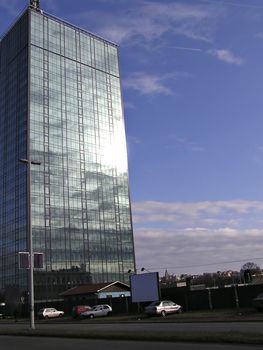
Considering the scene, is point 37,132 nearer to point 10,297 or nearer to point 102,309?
point 10,297

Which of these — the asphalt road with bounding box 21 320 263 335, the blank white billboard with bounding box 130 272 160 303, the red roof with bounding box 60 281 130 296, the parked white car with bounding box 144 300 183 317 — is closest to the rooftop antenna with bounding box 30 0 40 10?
the red roof with bounding box 60 281 130 296

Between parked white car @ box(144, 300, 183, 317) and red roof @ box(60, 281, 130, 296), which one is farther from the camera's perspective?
Answer: red roof @ box(60, 281, 130, 296)

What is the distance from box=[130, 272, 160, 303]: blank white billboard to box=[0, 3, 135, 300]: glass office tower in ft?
192

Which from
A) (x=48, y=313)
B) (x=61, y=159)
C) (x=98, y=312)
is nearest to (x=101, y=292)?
(x=48, y=313)

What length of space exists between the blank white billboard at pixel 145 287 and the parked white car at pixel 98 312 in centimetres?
563

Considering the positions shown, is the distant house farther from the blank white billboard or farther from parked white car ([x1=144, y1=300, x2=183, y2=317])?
parked white car ([x1=144, y1=300, x2=183, y2=317])

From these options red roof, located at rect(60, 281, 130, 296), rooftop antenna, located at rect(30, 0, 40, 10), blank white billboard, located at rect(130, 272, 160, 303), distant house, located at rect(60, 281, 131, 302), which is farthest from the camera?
rooftop antenna, located at rect(30, 0, 40, 10)

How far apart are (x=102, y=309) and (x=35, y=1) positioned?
98.8 m

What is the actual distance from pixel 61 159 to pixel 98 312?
224 ft

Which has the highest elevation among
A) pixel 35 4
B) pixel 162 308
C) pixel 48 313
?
pixel 35 4

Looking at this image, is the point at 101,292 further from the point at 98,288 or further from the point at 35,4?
the point at 35,4

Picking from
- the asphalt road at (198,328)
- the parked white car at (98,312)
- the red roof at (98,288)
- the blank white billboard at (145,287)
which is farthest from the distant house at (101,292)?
the asphalt road at (198,328)

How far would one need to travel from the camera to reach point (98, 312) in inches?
2366

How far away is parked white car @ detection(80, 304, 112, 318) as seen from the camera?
194 feet
